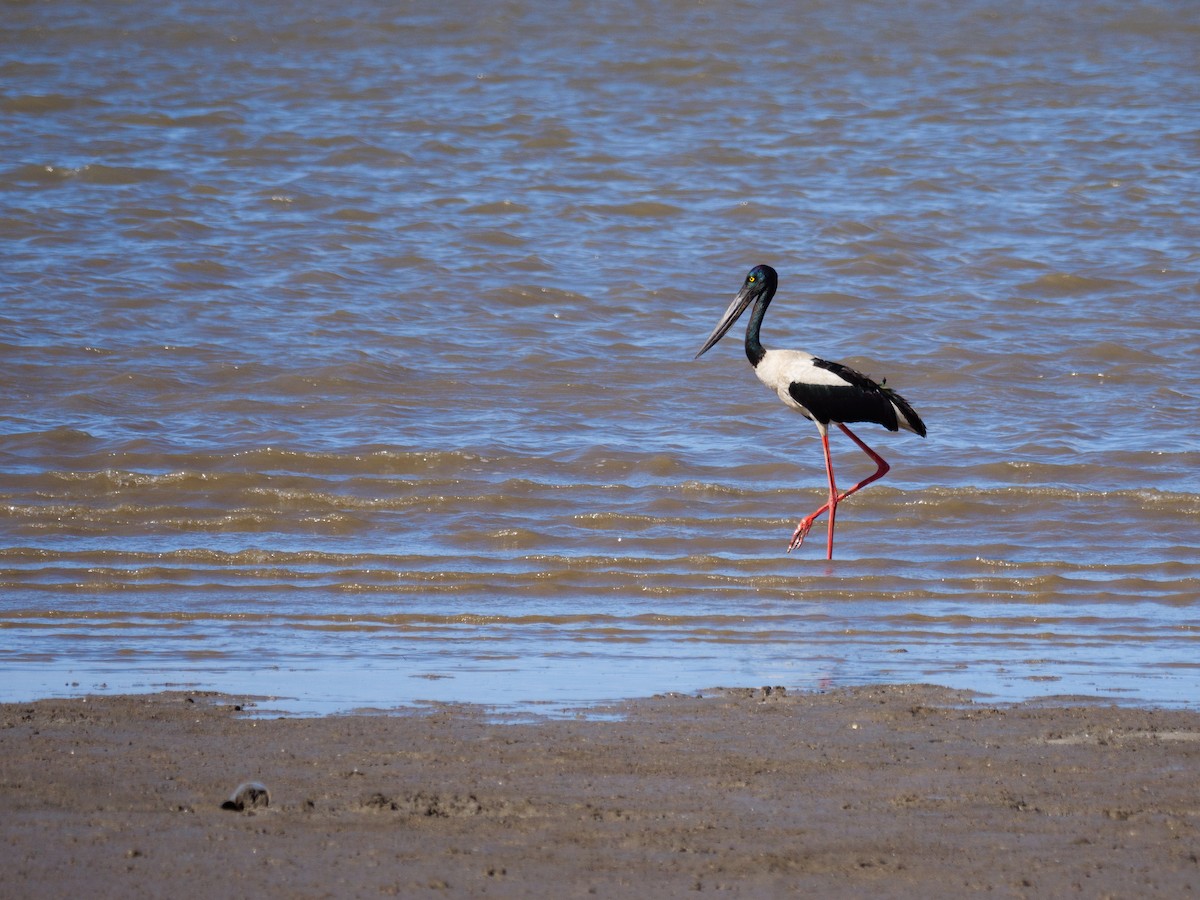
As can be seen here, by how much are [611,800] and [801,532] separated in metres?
4.59

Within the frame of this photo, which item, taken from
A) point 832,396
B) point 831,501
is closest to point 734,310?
point 832,396

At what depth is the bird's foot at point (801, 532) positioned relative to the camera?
27.1 ft

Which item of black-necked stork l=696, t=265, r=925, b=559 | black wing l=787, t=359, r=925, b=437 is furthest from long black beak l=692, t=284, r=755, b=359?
black wing l=787, t=359, r=925, b=437

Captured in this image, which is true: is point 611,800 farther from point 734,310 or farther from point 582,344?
point 582,344

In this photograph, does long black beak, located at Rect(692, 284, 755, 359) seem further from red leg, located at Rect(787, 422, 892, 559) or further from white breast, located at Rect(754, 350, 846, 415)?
red leg, located at Rect(787, 422, 892, 559)

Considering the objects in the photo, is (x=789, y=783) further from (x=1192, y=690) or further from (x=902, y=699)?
(x=1192, y=690)

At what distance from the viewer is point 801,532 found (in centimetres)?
840

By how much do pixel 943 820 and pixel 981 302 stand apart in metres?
10.8

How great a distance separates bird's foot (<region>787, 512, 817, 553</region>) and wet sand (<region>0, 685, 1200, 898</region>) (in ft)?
10.4

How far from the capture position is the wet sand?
11.3ft

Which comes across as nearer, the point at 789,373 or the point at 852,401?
the point at 852,401

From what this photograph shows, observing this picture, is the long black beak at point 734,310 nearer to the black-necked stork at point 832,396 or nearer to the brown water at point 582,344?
the black-necked stork at point 832,396

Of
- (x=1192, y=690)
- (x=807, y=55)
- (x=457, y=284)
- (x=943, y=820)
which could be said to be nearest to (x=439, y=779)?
(x=943, y=820)

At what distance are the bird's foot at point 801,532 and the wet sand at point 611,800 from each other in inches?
125
